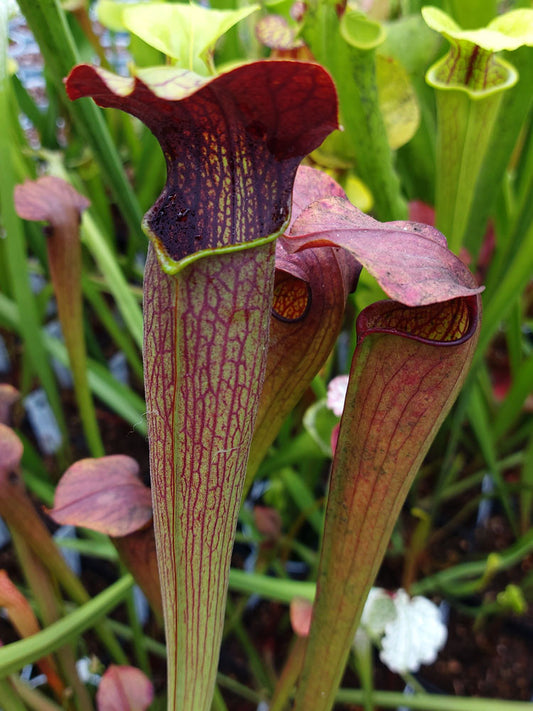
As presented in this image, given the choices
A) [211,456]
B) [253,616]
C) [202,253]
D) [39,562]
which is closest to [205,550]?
[211,456]

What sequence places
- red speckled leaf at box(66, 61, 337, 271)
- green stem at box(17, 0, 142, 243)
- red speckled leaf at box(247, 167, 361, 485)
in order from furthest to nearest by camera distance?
green stem at box(17, 0, 142, 243) → red speckled leaf at box(247, 167, 361, 485) → red speckled leaf at box(66, 61, 337, 271)

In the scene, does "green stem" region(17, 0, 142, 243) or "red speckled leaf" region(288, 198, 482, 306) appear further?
"green stem" region(17, 0, 142, 243)

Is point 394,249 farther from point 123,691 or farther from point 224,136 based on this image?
point 123,691

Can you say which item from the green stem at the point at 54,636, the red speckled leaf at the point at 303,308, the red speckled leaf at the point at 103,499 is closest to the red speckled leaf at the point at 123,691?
the green stem at the point at 54,636

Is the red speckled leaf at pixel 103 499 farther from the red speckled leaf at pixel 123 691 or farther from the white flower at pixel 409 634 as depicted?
the white flower at pixel 409 634

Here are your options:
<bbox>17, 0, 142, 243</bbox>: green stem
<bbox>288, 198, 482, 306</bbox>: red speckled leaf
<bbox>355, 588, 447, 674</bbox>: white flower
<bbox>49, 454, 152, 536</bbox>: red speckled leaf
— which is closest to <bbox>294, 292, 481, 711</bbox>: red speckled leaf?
<bbox>288, 198, 482, 306</bbox>: red speckled leaf

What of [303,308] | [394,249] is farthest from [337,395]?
[394,249]

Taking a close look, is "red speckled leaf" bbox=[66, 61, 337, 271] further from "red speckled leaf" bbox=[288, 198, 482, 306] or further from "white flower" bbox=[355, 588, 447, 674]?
"white flower" bbox=[355, 588, 447, 674]
